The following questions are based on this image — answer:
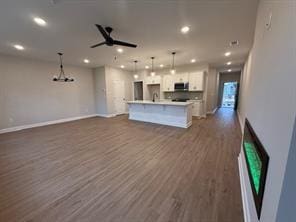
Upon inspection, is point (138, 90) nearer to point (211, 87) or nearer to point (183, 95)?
point (183, 95)

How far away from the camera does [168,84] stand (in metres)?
7.50

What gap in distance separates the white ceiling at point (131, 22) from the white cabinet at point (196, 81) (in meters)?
2.48

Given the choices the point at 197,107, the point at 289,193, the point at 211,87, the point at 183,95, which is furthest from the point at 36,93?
the point at 211,87

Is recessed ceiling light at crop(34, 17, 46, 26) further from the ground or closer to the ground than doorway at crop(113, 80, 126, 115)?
further from the ground

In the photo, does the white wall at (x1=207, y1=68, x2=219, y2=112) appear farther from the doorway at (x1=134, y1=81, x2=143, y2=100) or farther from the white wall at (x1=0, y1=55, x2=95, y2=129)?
the white wall at (x1=0, y1=55, x2=95, y2=129)

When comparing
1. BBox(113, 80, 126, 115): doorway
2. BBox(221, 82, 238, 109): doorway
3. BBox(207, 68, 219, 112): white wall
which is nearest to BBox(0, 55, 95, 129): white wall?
BBox(113, 80, 126, 115): doorway

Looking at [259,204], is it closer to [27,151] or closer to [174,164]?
[174,164]

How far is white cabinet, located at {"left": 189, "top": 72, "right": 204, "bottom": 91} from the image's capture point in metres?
6.52

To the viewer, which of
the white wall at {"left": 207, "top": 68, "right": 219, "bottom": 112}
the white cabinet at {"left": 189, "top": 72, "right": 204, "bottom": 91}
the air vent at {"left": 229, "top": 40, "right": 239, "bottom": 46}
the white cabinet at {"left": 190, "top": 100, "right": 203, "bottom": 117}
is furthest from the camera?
the white wall at {"left": 207, "top": 68, "right": 219, "bottom": 112}

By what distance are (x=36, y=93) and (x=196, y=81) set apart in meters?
7.14

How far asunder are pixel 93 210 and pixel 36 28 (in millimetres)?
3654

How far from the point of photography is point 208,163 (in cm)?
271

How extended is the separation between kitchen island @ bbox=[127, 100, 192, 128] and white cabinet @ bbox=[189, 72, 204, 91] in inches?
63.3

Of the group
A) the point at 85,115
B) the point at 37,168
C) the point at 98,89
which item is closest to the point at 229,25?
the point at 37,168
